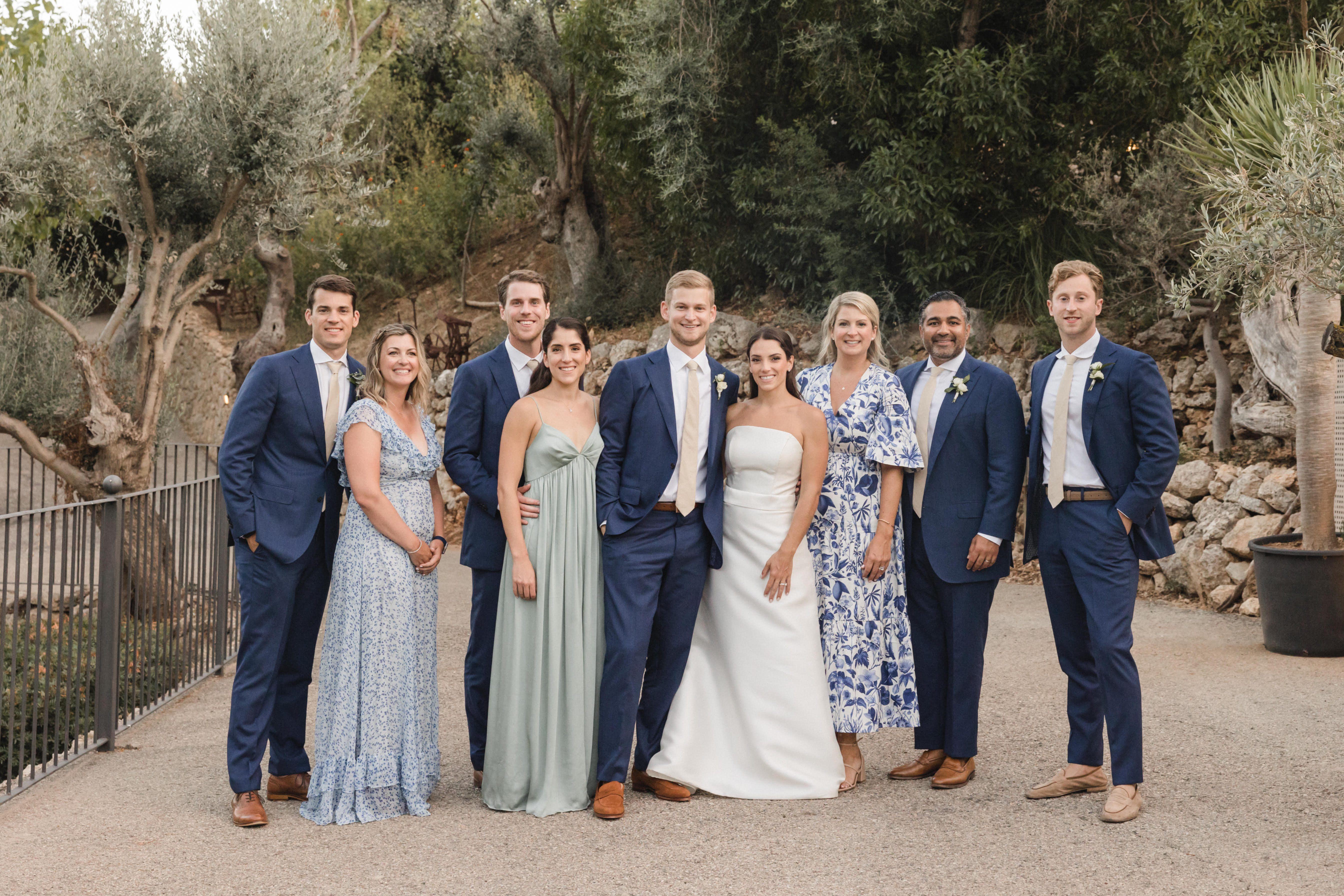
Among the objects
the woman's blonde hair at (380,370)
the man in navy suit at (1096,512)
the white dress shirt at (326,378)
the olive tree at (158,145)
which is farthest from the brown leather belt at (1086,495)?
the olive tree at (158,145)

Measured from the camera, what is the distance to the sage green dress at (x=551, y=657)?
4.14 m

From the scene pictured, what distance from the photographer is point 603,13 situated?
577 inches

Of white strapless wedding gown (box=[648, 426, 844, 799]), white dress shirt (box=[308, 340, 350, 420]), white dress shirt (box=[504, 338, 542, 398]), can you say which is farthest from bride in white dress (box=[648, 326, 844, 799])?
white dress shirt (box=[308, 340, 350, 420])

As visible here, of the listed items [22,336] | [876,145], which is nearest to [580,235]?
[876,145]

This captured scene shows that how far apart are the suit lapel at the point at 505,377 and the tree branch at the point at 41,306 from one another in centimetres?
591

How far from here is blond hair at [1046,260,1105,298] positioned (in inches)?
169

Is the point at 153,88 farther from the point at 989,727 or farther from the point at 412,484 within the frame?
the point at 989,727

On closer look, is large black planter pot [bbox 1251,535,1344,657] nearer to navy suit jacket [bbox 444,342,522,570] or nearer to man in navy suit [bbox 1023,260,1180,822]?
man in navy suit [bbox 1023,260,1180,822]

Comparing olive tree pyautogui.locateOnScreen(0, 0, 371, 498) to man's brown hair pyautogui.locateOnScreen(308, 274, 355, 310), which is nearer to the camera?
man's brown hair pyautogui.locateOnScreen(308, 274, 355, 310)

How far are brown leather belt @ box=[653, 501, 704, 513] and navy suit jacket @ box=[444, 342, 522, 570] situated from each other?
656mm

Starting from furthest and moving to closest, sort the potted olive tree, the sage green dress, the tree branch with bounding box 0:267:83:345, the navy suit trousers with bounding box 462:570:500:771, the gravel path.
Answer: the tree branch with bounding box 0:267:83:345 < the navy suit trousers with bounding box 462:570:500:771 < the potted olive tree < the sage green dress < the gravel path

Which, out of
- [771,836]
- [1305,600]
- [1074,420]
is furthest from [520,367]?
[1305,600]

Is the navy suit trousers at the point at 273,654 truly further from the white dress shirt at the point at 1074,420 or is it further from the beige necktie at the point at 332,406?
the white dress shirt at the point at 1074,420

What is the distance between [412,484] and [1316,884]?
3360 millimetres
